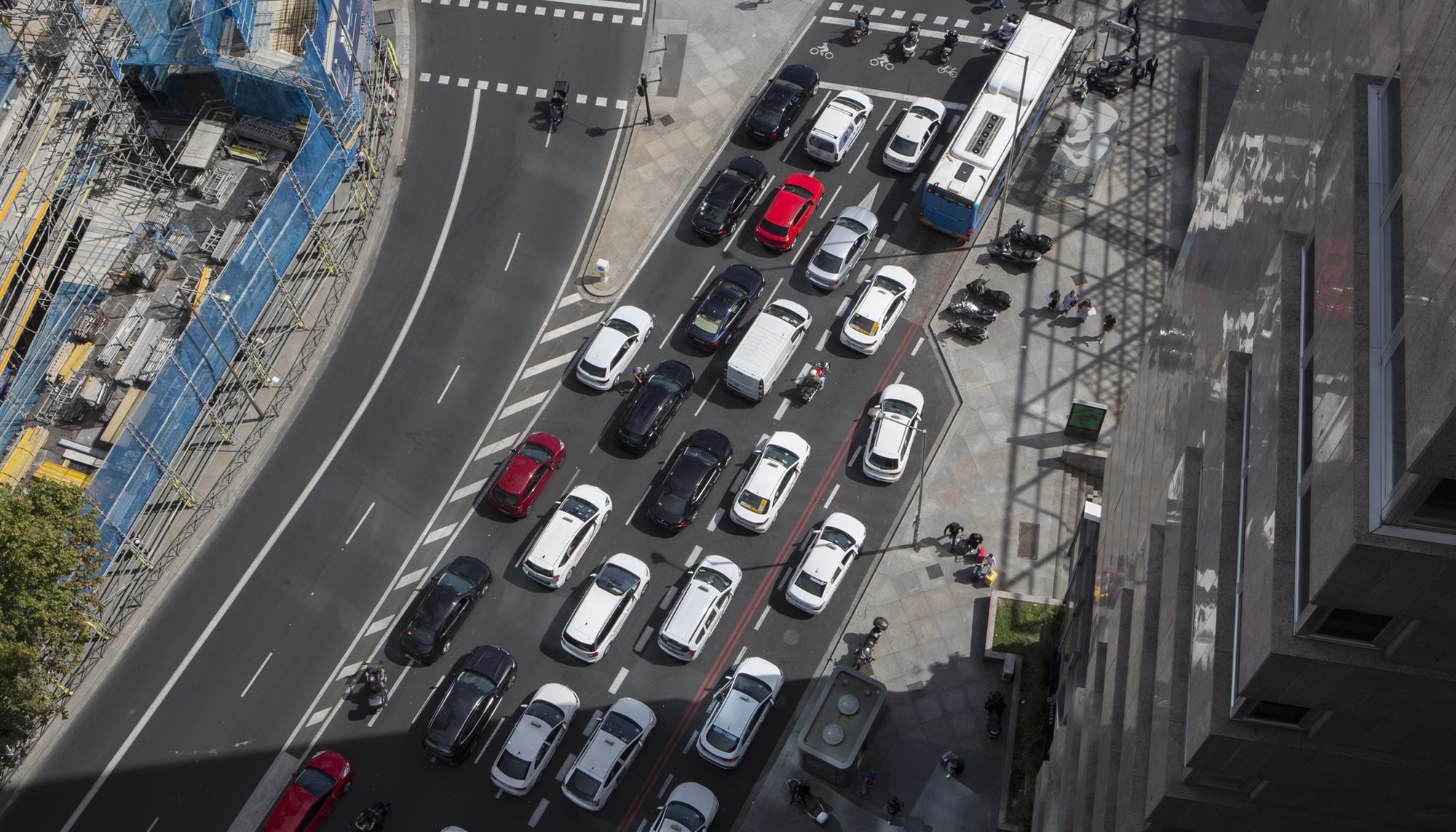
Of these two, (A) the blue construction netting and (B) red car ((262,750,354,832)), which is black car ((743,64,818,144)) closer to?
(A) the blue construction netting

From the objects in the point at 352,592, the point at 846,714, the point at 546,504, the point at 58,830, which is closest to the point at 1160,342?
the point at 846,714

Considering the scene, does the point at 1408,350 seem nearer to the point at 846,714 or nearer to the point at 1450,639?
the point at 1450,639

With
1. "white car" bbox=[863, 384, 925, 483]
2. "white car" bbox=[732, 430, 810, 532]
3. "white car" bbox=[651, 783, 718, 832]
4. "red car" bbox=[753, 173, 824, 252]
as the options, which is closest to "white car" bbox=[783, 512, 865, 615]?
"white car" bbox=[732, 430, 810, 532]

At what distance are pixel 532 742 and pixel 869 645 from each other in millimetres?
15550

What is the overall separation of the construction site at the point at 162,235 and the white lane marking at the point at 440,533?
10.8m

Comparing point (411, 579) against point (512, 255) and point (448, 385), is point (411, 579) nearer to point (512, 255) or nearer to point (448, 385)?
point (448, 385)

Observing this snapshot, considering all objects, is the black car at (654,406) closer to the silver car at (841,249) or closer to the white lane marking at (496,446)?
the white lane marking at (496,446)

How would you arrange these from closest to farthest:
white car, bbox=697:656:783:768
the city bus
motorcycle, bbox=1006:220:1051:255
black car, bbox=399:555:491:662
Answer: white car, bbox=697:656:783:768 → black car, bbox=399:555:491:662 → the city bus → motorcycle, bbox=1006:220:1051:255

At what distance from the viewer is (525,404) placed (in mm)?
63656

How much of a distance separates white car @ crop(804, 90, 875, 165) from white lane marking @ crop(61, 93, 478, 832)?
12478 mm

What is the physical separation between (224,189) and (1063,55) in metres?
46.9

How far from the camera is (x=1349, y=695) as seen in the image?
73.8 feet

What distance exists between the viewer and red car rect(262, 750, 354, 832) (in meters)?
51.2

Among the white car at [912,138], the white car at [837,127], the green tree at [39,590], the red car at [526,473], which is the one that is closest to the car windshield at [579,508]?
the red car at [526,473]
